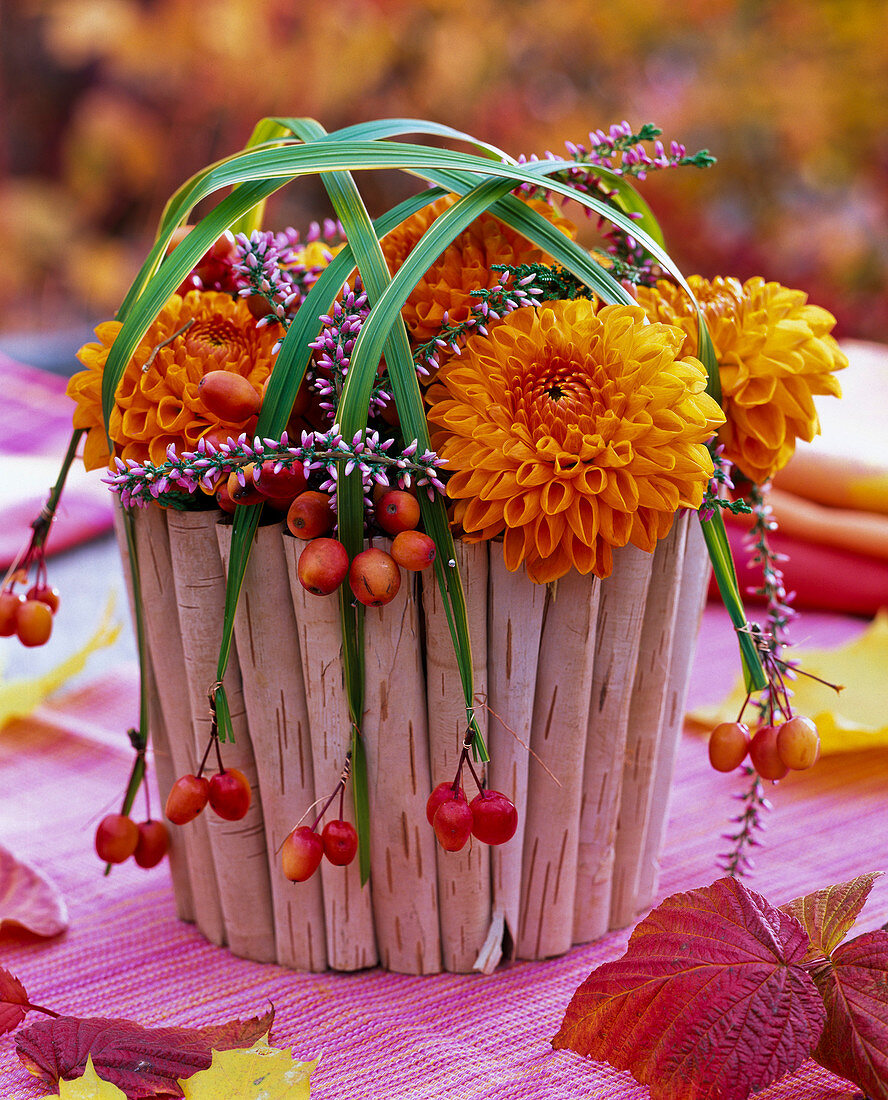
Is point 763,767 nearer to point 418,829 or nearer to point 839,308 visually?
point 418,829

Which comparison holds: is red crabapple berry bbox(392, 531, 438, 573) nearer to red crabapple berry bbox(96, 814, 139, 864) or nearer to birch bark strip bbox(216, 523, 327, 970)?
birch bark strip bbox(216, 523, 327, 970)

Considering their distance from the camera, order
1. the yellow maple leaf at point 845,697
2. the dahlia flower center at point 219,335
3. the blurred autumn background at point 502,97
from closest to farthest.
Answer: the dahlia flower center at point 219,335, the yellow maple leaf at point 845,697, the blurred autumn background at point 502,97

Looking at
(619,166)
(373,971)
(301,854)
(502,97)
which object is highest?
(502,97)

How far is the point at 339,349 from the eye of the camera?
0.50m

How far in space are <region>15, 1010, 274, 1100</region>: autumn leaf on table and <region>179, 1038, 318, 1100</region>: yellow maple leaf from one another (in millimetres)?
11

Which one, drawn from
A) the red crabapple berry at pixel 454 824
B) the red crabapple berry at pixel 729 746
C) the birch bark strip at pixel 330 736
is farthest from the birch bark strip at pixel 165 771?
the red crabapple berry at pixel 729 746

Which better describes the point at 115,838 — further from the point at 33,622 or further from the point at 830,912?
the point at 830,912

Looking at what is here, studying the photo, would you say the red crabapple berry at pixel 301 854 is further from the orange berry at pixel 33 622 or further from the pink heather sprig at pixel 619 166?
the pink heather sprig at pixel 619 166

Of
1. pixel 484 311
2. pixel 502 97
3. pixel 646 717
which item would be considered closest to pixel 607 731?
pixel 646 717

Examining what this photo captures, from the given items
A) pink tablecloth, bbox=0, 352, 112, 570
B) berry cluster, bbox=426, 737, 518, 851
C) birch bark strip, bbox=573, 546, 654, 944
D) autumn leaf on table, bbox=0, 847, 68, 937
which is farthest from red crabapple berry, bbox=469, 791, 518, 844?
pink tablecloth, bbox=0, 352, 112, 570

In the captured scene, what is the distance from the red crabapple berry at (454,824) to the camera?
48cm

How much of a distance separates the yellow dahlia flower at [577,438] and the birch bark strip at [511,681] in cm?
3

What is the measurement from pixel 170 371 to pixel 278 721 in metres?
0.19

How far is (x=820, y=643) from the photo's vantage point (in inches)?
40.5
